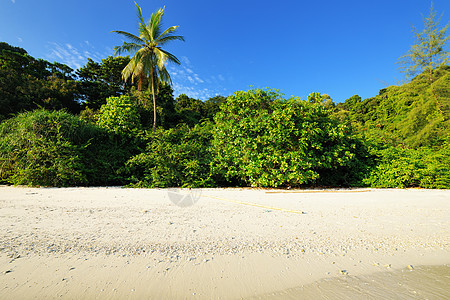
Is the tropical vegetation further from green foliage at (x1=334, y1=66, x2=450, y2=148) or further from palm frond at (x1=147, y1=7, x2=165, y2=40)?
palm frond at (x1=147, y1=7, x2=165, y2=40)

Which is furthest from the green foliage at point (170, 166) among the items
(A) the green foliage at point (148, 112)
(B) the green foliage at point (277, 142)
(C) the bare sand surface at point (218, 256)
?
(A) the green foliage at point (148, 112)

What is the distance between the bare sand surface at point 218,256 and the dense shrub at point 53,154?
4779 millimetres

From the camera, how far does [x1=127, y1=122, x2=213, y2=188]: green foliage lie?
8148 mm

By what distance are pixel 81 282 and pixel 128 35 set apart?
50.8ft

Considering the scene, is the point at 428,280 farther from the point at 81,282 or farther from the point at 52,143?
the point at 52,143

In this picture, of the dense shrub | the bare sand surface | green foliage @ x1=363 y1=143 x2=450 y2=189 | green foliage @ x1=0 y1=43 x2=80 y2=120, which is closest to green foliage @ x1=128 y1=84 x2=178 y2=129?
green foliage @ x1=0 y1=43 x2=80 y2=120

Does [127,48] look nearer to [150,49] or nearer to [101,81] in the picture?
[150,49]

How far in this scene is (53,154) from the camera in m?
7.66

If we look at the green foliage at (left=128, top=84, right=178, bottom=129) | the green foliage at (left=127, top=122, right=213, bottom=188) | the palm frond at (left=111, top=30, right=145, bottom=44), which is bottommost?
the green foliage at (left=127, top=122, right=213, bottom=188)

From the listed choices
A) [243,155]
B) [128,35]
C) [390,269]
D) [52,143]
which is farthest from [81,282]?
[128,35]

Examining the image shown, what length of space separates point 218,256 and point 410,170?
30.5 ft

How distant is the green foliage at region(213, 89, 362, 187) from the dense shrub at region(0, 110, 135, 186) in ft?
17.5

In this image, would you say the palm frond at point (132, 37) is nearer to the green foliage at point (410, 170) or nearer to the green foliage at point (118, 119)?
the green foliage at point (118, 119)

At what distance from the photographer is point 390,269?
1.92 metres
